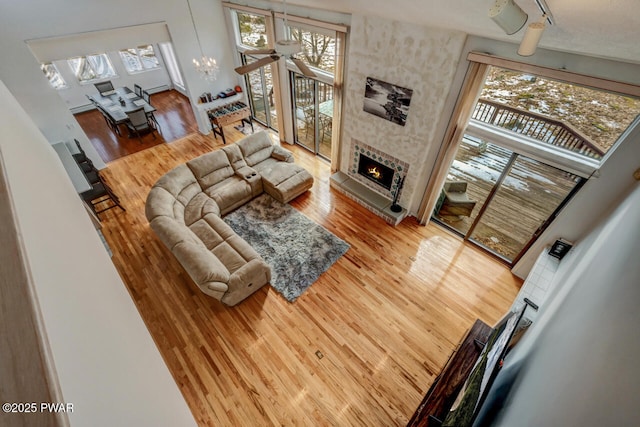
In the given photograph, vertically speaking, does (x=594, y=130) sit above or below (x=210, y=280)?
above

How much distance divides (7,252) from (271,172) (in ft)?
18.0

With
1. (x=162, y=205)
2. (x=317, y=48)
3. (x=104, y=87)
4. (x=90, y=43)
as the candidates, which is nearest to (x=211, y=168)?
(x=162, y=205)

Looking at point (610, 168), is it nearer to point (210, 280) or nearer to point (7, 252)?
point (7, 252)

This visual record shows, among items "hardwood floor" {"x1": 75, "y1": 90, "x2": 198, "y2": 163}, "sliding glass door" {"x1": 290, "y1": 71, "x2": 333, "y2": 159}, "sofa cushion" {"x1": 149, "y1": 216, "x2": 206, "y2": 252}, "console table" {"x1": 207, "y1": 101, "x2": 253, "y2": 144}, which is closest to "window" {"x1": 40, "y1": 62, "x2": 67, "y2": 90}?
"hardwood floor" {"x1": 75, "y1": 90, "x2": 198, "y2": 163}

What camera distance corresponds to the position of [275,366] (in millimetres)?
3611

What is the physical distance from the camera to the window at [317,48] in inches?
213

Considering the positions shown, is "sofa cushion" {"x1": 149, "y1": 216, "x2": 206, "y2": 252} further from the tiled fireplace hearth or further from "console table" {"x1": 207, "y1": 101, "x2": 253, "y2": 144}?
"console table" {"x1": 207, "y1": 101, "x2": 253, "y2": 144}

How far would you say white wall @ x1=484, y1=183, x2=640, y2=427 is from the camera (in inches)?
35.5

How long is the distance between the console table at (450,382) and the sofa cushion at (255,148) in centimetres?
512

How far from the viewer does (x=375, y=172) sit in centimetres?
565

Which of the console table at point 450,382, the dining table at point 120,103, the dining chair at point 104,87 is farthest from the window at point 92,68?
the console table at point 450,382

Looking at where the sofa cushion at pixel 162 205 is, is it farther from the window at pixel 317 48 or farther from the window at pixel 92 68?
the window at pixel 92 68

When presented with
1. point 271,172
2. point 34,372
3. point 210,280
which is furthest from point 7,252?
point 271,172

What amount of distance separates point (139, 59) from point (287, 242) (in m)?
9.35
